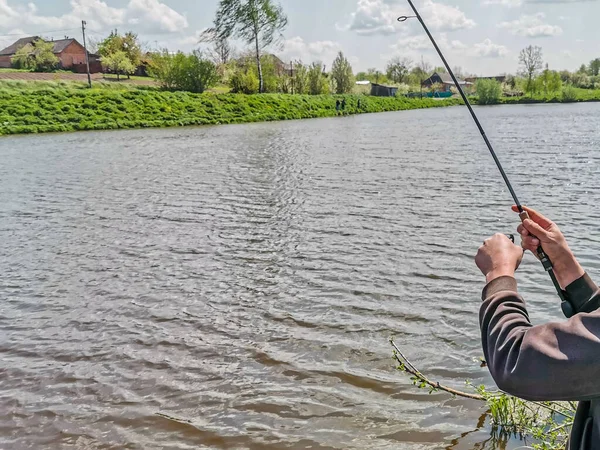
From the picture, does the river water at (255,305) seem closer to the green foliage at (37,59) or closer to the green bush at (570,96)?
the green foliage at (37,59)

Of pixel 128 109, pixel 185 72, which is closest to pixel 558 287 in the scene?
pixel 128 109

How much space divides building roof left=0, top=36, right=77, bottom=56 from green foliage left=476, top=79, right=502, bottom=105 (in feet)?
229

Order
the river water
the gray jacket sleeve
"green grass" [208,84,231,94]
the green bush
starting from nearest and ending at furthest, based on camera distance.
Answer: the gray jacket sleeve < the river water < "green grass" [208,84,231,94] < the green bush

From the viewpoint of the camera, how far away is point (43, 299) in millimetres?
7570

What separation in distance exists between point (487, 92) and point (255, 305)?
339ft

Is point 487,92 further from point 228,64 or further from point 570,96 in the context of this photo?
point 228,64

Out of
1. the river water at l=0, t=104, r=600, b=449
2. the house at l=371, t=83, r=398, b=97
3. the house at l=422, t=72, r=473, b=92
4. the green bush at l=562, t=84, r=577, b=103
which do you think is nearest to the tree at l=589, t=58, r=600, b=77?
the house at l=422, t=72, r=473, b=92

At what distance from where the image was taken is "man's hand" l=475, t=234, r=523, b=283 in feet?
6.51

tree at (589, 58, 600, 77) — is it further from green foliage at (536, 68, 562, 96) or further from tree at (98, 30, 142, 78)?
tree at (98, 30, 142, 78)

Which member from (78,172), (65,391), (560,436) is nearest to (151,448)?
(65,391)

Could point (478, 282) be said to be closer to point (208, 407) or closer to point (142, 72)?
point (208, 407)

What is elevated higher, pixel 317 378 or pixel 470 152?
pixel 470 152

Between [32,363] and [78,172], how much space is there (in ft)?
48.9

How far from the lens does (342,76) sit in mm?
89312
